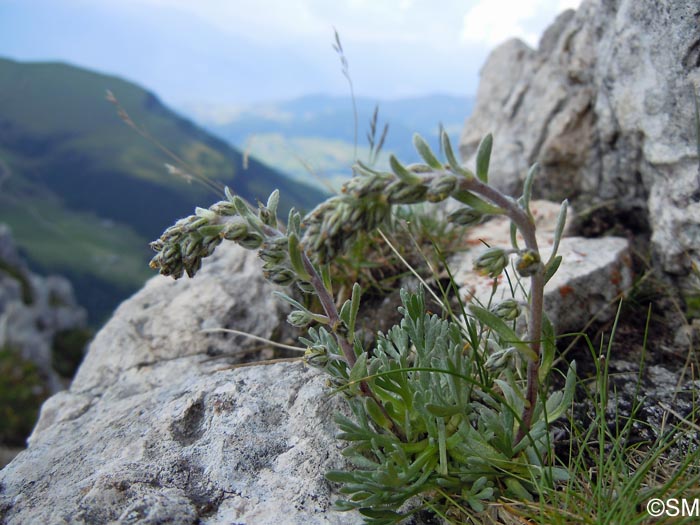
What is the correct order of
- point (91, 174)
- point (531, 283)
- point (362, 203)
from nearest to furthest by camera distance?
point (362, 203)
point (531, 283)
point (91, 174)

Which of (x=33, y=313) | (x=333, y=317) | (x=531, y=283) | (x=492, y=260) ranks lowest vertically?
(x=33, y=313)

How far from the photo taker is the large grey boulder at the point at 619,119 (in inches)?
177

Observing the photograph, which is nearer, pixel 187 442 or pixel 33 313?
pixel 187 442

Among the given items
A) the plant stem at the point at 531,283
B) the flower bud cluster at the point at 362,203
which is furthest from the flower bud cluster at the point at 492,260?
the flower bud cluster at the point at 362,203

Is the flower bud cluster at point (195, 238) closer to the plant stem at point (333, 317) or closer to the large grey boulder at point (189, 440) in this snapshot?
the plant stem at point (333, 317)

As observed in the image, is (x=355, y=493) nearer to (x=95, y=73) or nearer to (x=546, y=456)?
(x=546, y=456)

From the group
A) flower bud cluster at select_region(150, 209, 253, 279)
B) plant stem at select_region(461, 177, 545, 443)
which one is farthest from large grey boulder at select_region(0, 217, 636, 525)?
flower bud cluster at select_region(150, 209, 253, 279)

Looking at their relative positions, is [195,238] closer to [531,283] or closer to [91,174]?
[531,283]

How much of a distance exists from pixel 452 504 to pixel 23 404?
31.0 metres

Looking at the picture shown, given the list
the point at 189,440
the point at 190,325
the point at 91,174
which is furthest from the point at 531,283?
the point at 91,174

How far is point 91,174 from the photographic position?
→ 149000 mm

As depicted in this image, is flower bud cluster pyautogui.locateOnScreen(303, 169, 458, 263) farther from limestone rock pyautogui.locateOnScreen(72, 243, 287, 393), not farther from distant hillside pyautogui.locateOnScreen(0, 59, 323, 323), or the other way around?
distant hillside pyautogui.locateOnScreen(0, 59, 323, 323)

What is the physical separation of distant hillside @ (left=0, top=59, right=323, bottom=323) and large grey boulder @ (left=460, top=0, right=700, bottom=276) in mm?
108143

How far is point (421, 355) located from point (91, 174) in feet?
544
